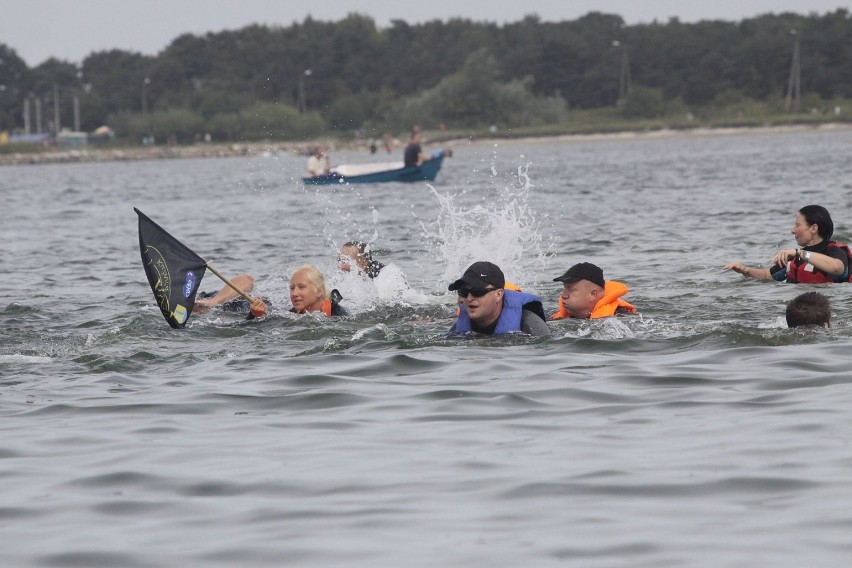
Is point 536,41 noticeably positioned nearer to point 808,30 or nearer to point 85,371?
point 808,30

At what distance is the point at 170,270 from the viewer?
36.4ft

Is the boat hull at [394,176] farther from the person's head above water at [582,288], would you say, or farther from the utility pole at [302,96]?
the utility pole at [302,96]

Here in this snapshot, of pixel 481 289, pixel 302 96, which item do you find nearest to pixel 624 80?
pixel 302 96

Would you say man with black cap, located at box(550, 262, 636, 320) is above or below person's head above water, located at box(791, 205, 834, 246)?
below

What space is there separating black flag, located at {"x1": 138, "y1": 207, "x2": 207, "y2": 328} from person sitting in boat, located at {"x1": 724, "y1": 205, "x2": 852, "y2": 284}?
4821 millimetres

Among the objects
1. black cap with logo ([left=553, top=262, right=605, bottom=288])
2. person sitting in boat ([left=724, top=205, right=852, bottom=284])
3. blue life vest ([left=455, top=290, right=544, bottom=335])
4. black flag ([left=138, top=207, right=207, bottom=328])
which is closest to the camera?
blue life vest ([left=455, top=290, right=544, bottom=335])

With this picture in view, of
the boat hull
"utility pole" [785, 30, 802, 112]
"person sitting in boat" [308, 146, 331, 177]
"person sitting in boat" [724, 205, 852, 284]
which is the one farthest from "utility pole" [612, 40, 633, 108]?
"person sitting in boat" [724, 205, 852, 284]

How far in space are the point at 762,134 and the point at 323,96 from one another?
5976 centimetres

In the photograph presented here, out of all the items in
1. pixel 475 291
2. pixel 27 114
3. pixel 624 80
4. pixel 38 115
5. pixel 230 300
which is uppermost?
pixel 624 80

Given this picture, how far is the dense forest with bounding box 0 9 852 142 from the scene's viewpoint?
123938 millimetres

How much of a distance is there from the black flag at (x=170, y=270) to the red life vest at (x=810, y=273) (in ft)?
18.1

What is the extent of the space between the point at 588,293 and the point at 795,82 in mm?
127826

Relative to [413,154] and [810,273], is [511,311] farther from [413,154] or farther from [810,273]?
[413,154]

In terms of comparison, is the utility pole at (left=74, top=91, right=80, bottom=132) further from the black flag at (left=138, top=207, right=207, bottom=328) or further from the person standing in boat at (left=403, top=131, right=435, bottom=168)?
the black flag at (left=138, top=207, right=207, bottom=328)
